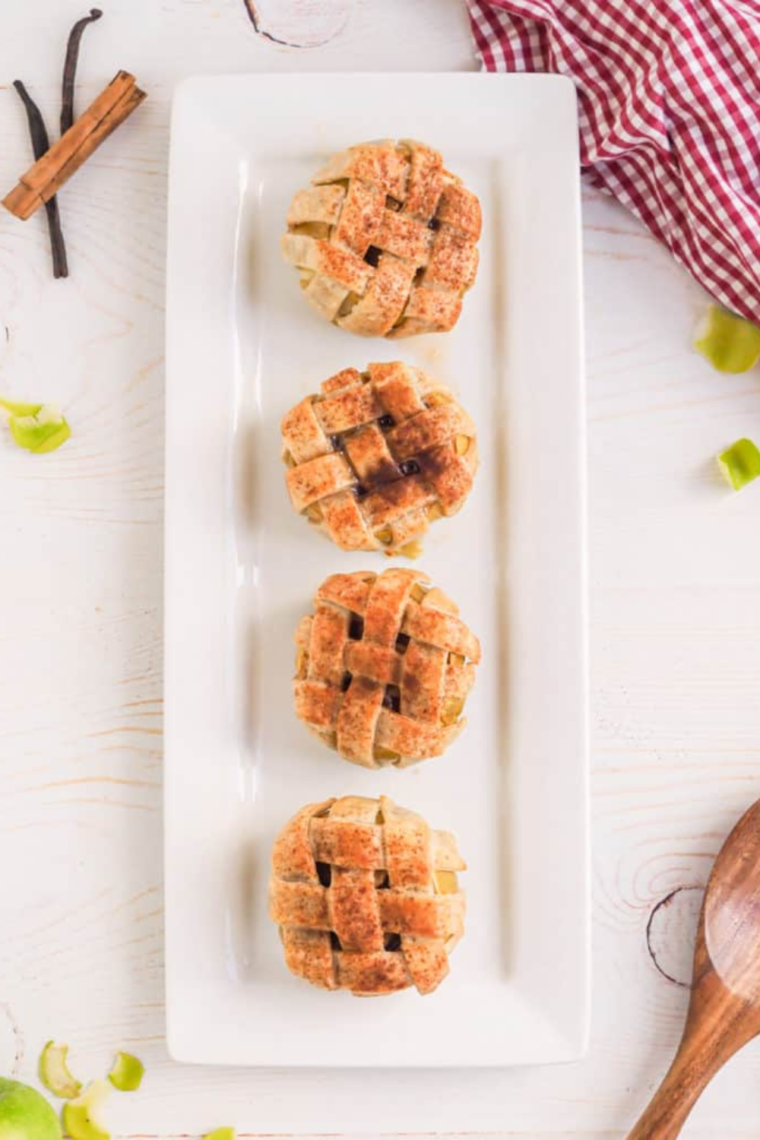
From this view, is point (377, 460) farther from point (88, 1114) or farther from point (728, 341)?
point (88, 1114)

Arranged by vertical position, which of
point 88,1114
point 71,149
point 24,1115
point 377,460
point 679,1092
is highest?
point 71,149

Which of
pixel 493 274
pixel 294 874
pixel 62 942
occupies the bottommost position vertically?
pixel 62 942

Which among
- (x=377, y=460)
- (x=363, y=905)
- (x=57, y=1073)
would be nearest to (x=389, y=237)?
(x=377, y=460)

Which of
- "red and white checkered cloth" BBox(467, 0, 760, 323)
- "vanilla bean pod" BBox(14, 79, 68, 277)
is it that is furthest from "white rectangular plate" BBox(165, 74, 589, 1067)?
"vanilla bean pod" BBox(14, 79, 68, 277)

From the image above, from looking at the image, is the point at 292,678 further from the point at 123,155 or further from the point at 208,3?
the point at 208,3

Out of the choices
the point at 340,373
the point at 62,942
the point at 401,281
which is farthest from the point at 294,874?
the point at 401,281

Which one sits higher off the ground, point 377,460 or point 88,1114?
point 377,460

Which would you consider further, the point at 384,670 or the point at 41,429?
the point at 41,429
